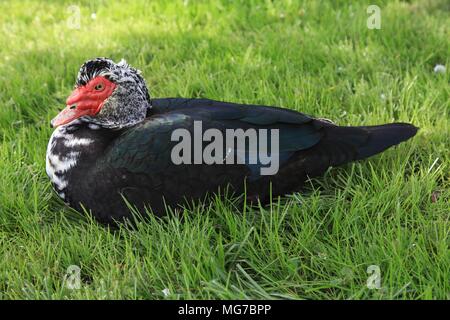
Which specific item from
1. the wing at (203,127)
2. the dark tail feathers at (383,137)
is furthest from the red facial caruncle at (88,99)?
the dark tail feathers at (383,137)

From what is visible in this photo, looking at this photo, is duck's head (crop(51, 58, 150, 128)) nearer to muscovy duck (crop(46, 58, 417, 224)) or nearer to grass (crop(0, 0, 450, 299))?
muscovy duck (crop(46, 58, 417, 224))

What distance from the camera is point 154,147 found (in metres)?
2.71

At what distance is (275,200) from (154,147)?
0.67 metres

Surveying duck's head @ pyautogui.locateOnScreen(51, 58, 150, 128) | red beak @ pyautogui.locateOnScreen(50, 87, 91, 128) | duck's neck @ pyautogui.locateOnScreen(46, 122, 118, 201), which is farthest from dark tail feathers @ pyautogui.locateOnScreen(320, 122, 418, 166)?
red beak @ pyautogui.locateOnScreen(50, 87, 91, 128)

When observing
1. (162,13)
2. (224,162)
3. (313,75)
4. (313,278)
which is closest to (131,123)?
(224,162)

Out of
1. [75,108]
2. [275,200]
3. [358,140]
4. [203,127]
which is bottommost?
[275,200]

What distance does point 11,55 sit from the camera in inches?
184

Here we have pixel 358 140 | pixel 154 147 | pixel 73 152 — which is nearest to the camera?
pixel 154 147

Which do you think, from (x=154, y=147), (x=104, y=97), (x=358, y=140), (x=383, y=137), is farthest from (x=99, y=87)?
(x=383, y=137)

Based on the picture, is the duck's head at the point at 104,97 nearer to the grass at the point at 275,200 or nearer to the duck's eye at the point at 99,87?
the duck's eye at the point at 99,87

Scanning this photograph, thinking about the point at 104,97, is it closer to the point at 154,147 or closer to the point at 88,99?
the point at 88,99

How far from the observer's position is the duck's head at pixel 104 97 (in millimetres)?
2848

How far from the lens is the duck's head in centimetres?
285

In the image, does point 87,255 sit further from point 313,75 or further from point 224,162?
point 313,75
